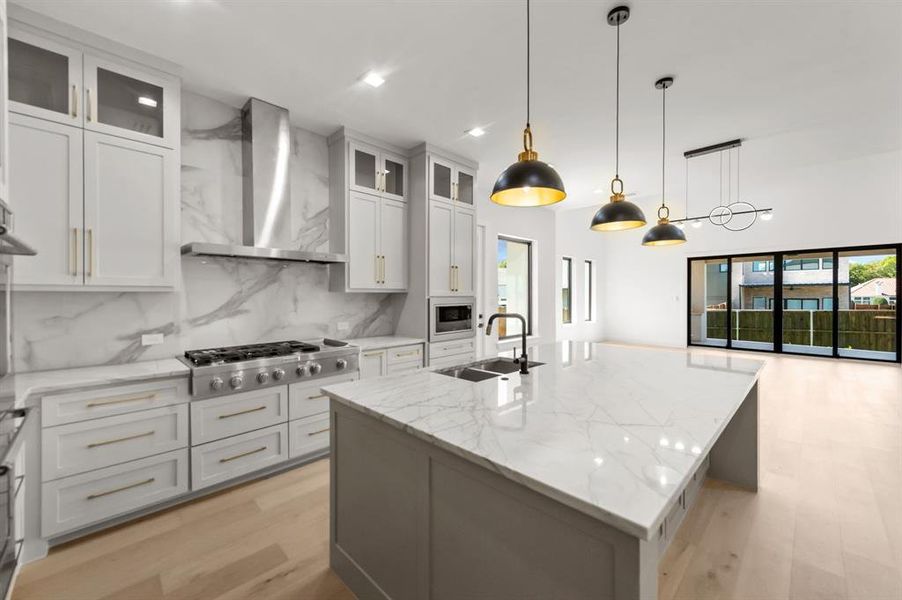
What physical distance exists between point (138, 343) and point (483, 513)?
9.04 ft

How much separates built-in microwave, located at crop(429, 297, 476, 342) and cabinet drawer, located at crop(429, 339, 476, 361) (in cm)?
5

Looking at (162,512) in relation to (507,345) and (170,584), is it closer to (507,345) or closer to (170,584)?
(170,584)

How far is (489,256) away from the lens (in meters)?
5.61

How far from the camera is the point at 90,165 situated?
2.26 meters

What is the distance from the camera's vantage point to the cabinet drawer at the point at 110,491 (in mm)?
1994

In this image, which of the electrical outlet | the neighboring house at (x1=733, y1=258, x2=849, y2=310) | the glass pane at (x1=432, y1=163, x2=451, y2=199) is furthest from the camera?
the neighboring house at (x1=733, y1=258, x2=849, y2=310)

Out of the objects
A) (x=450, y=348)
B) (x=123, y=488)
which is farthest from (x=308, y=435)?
(x=450, y=348)

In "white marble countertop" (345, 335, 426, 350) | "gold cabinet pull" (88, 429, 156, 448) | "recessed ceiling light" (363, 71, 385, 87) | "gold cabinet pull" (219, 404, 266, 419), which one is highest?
"recessed ceiling light" (363, 71, 385, 87)

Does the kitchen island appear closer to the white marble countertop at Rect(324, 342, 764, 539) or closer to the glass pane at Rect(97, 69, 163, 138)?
the white marble countertop at Rect(324, 342, 764, 539)

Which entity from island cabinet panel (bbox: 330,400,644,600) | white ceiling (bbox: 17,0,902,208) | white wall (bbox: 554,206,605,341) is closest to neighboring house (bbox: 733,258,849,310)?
white wall (bbox: 554,206,605,341)

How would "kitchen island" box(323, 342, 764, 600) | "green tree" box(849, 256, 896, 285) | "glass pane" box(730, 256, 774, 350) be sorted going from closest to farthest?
1. "kitchen island" box(323, 342, 764, 600)
2. "green tree" box(849, 256, 896, 285)
3. "glass pane" box(730, 256, 774, 350)

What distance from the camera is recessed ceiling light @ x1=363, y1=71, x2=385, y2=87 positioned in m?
2.74

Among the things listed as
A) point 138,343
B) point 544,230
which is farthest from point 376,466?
point 544,230

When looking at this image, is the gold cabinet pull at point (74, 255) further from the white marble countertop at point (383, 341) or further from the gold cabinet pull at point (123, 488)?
the white marble countertop at point (383, 341)
